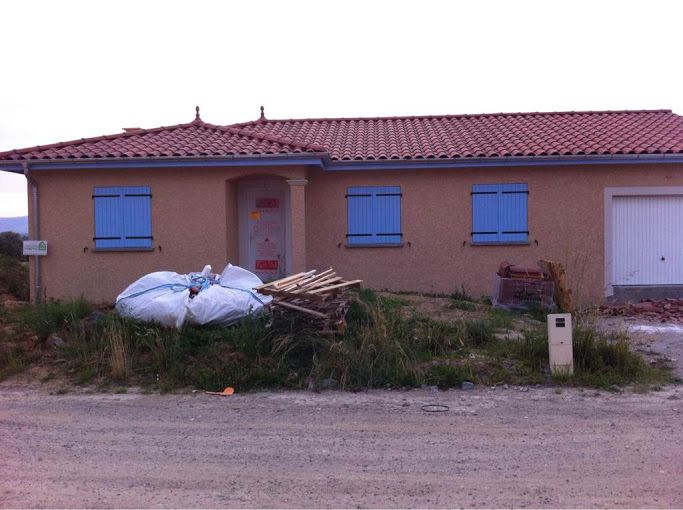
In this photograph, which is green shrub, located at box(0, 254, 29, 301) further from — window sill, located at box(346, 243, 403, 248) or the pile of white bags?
window sill, located at box(346, 243, 403, 248)

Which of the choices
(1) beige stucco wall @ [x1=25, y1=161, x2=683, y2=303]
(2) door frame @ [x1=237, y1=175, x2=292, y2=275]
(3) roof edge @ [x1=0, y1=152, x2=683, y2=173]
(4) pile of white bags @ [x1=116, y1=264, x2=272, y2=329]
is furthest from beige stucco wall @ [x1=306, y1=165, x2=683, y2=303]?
(4) pile of white bags @ [x1=116, y1=264, x2=272, y2=329]

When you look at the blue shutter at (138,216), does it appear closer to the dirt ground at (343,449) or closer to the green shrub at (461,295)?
the dirt ground at (343,449)

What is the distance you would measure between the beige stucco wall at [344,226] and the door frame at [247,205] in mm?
610

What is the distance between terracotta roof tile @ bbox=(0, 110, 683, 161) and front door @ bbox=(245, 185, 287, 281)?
4.55ft

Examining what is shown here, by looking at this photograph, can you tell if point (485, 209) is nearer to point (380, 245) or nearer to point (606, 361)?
point (380, 245)

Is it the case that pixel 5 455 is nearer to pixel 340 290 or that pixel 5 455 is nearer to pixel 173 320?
pixel 173 320

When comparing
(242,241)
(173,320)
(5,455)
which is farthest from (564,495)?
(242,241)

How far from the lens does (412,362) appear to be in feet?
26.6

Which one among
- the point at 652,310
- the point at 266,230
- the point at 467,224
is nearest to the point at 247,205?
the point at 266,230

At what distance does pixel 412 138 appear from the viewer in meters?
15.4

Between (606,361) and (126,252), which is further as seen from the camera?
(126,252)

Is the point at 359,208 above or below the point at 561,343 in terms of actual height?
above

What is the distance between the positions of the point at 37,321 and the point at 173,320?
2162 mm

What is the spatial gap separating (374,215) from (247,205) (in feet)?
8.96
